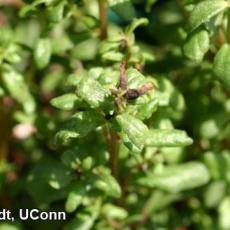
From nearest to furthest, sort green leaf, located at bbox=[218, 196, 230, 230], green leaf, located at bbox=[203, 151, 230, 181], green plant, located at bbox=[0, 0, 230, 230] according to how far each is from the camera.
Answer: green plant, located at bbox=[0, 0, 230, 230] → green leaf, located at bbox=[203, 151, 230, 181] → green leaf, located at bbox=[218, 196, 230, 230]

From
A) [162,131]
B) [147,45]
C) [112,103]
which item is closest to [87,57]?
[147,45]

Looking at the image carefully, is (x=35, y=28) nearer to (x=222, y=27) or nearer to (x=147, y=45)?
(x=147, y=45)

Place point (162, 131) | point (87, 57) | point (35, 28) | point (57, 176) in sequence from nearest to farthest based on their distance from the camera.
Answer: point (162, 131) < point (57, 176) < point (87, 57) < point (35, 28)

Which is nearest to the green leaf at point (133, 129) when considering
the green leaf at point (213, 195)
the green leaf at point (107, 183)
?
the green leaf at point (107, 183)

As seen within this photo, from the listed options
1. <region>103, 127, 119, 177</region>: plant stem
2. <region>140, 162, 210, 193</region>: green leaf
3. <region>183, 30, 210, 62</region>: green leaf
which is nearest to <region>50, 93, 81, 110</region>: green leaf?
<region>103, 127, 119, 177</region>: plant stem

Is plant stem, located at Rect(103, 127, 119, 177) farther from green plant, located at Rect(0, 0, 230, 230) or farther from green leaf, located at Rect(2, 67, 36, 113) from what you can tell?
green leaf, located at Rect(2, 67, 36, 113)

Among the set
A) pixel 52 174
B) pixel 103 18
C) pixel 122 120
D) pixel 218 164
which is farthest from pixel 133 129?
pixel 218 164

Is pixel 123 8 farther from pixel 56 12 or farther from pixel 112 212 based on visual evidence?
pixel 112 212
